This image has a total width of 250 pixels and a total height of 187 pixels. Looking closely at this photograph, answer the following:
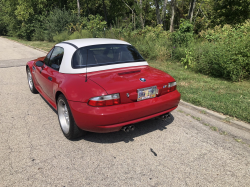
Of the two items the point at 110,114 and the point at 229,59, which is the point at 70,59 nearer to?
the point at 110,114

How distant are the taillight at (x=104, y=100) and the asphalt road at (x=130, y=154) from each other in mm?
819

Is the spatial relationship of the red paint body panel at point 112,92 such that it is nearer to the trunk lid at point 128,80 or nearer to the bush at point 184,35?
the trunk lid at point 128,80

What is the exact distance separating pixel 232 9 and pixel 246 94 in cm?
1821

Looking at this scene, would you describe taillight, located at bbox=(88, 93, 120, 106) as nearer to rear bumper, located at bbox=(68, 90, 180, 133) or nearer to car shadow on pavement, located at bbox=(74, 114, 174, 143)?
rear bumper, located at bbox=(68, 90, 180, 133)

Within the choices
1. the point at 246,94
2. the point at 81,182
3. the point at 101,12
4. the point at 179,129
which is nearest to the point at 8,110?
the point at 81,182

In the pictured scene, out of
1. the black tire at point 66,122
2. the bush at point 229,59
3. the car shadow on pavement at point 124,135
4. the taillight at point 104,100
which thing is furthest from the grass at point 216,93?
the black tire at point 66,122

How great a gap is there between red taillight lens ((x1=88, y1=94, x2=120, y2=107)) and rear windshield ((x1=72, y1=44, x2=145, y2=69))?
0.92 metres

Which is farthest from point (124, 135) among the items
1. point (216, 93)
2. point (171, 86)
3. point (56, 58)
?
point (216, 93)

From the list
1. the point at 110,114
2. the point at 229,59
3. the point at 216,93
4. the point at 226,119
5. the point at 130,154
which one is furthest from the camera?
the point at 229,59

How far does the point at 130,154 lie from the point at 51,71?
2245mm

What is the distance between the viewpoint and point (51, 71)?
398cm

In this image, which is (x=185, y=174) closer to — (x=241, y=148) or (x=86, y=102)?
A: (x=241, y=148)

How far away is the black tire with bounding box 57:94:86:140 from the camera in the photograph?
317 cm

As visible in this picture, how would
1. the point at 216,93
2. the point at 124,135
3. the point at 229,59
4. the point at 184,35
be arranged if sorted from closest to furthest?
1. the point at 124,135
2. the point at 216,93
3. the point at 229,59
4. the point at 184,35
